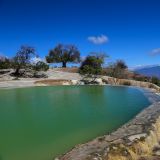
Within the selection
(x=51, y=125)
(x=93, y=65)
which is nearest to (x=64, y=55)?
(x=93, y=65)

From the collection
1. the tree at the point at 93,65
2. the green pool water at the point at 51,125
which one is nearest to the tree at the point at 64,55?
the tree at the point at 93,65

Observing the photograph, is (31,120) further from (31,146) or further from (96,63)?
(96,63)

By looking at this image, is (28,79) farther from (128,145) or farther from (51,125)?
(128,145)

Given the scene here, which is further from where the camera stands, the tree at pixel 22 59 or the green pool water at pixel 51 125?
the tree at pixel 22 59

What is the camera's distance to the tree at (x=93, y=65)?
189ft

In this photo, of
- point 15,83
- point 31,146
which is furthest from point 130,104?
point 15,83

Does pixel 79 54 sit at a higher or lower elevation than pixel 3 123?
higher

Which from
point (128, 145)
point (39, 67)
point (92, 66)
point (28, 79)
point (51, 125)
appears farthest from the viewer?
point (39, 67)

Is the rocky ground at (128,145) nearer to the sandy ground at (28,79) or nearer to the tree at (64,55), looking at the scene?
the sandy ground at (28,79)

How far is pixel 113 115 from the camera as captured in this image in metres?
21.4

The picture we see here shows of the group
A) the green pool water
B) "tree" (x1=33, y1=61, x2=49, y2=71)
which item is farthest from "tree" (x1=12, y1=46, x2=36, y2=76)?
the green pool water

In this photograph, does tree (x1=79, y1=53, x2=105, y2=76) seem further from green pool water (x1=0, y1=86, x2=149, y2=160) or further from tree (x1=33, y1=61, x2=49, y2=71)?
green pool water (x1=0, y1=86, x2=149, y2=160)

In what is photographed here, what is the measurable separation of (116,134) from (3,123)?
788 cm

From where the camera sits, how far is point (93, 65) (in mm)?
63906
